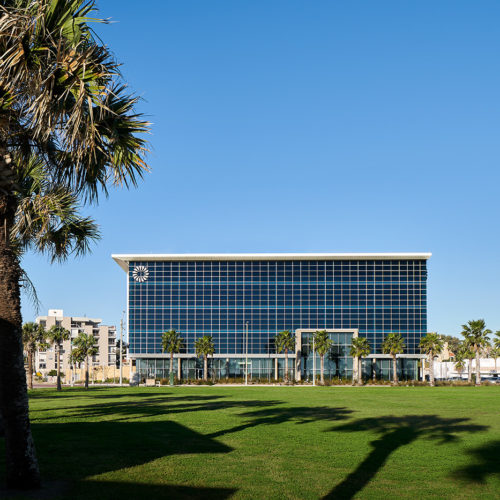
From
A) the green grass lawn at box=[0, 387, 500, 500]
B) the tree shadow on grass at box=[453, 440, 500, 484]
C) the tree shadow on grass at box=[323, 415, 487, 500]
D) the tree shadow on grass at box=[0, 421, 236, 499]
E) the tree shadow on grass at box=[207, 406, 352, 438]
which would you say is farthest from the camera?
the tree shadow on grass at box=[207, 406, 352, 438]

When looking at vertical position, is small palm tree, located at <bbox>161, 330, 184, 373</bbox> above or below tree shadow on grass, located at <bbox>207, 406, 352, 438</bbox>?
below

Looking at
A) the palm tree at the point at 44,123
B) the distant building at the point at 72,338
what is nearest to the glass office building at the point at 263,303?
the distant building at the point at 72,338

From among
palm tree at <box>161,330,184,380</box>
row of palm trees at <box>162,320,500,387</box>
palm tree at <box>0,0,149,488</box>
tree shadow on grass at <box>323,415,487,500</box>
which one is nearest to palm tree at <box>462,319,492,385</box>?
row of palm trees at <box>162,320,500,387</box>

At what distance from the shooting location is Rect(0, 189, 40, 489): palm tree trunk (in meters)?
12.5

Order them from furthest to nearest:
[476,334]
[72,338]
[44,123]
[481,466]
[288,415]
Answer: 1. [72,338]
2. [476,334]
3. [288,415]
4. [481,466]
5. [44,123]

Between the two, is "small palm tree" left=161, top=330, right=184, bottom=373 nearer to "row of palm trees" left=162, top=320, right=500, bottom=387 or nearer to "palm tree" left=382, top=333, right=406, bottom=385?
"row of palm trees" left=162, top=320, right=500, bottom=387

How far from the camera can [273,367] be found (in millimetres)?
114438

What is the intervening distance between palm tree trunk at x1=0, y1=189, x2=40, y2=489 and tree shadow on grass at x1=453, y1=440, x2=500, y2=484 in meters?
10.4

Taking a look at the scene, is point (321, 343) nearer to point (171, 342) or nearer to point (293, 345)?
point (293, 345)

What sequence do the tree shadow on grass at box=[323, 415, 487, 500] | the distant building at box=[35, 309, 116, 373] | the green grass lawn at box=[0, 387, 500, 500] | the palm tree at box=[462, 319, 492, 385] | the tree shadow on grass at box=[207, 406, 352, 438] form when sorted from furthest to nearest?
the distant building at box=[35, 309, 116, 373]
the palm tree at box=[462, 319, 492, 385]
the tree shadow on grass at box=[207, 406, 352, 438]
the tree shadow on grass at box=[323, 415, 487, 500]
the green grass lawn at box=[0, 387, 500, 500]

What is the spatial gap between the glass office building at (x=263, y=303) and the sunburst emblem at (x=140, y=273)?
189mm

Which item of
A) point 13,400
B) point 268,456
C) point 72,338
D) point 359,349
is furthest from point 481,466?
point 72,338

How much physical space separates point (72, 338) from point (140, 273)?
210 ft

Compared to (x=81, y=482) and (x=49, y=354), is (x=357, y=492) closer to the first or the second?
(x=81, y=482)
